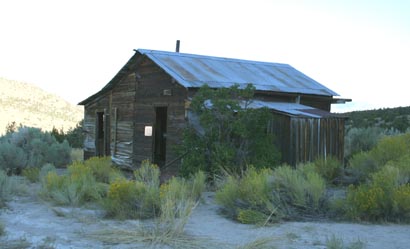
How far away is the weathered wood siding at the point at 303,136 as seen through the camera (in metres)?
12.8

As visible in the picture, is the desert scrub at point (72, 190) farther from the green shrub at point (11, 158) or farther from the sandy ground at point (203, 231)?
the green shrub at point (11, 158)

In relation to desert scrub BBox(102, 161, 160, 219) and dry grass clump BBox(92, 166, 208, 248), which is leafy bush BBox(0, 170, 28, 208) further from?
dry grass clump BBox(92, 166, 208, 248)

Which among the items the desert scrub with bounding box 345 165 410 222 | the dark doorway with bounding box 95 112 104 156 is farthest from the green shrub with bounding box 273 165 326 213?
the dark doorway with bounding box 95 112 104 156

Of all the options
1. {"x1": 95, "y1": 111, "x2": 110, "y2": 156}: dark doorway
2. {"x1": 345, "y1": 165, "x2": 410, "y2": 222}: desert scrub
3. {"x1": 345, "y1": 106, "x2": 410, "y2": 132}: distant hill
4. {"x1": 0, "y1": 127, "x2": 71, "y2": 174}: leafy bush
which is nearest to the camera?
{"x1": 345, "y1": 165, "x2": 410, "y2": 222}: desert scrub

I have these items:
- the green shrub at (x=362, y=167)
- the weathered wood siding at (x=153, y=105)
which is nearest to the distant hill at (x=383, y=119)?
the weathered wood siding at (x=153, y=105)

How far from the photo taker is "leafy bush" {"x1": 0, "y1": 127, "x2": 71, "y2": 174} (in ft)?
49.3

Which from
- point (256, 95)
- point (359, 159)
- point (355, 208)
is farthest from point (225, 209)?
point (256, 95)

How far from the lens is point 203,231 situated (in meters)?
6.94

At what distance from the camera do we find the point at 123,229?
670cm

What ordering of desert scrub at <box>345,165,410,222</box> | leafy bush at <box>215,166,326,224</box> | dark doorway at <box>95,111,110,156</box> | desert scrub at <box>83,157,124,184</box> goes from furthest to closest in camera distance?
dark doorway at <box>95,111,110,156</box>
desert scrub at <box>83,157,124,184</box>
leafy bush at <box>215,166,326,224</box>
desert scrub at <box>345,165,410,222</box>

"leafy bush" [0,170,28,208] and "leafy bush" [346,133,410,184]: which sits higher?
"leafy bush" [346,133,410,184]

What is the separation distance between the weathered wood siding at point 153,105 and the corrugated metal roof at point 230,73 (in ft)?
1.25

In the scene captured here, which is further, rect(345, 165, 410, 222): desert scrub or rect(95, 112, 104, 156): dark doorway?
rect(95, 112, 104, 156): dark doorway

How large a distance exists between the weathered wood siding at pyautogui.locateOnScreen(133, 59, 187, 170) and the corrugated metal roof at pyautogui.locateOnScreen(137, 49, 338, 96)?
14.9 inches
